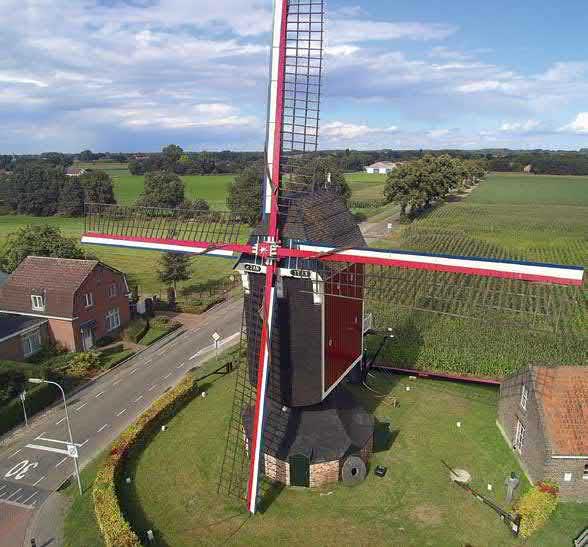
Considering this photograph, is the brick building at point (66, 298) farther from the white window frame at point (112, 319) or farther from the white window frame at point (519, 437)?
the white window frame at point (519, 437)

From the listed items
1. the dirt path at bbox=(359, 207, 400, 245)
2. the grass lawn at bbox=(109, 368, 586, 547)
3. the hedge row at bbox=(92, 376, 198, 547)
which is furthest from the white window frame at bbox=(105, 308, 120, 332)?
the dirt path at bbox=(359, 207, 400, 245)

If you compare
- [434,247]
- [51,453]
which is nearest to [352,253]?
[51,453]

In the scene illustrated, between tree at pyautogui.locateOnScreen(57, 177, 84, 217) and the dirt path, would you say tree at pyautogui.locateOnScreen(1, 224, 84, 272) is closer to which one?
the dirt path

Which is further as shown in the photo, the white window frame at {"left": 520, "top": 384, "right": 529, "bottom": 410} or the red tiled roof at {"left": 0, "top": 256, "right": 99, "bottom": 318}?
the red tiled roof at {"left": 0, "top": 256, "right": 99, "bottom": 318}

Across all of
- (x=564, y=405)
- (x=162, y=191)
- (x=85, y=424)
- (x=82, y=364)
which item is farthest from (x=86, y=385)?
(x=162, y=191)

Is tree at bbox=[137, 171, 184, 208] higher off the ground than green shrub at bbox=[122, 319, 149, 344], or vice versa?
tree at bbox=[137, 171, 184, 208]

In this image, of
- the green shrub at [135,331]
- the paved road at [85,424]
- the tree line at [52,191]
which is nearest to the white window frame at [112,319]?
the green shrub at [135,331]

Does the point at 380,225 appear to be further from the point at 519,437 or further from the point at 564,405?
the point at 564,405
